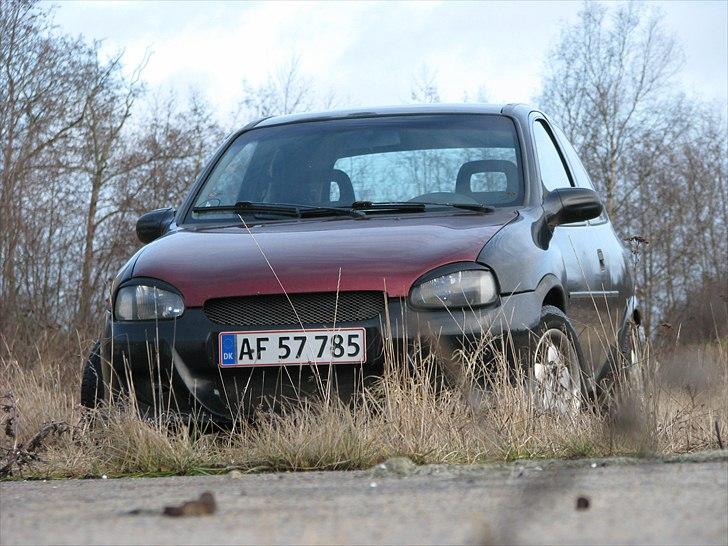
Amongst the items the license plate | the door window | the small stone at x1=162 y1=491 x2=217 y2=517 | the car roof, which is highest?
the car roof

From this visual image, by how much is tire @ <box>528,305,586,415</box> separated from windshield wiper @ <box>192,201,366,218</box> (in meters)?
0.93

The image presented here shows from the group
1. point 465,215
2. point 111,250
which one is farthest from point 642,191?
point 465,215

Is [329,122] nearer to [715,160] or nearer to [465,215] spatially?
[465,215]

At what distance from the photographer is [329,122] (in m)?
6.22

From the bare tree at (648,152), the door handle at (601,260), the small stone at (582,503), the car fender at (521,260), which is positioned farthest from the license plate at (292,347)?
the bare tree at (648,152)

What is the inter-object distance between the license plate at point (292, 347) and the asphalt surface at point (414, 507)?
0.79 meters

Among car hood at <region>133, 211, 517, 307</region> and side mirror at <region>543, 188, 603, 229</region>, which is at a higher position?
side mirror at <region>543, 188, 603, 229</region>

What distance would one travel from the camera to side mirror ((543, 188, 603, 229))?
543cm

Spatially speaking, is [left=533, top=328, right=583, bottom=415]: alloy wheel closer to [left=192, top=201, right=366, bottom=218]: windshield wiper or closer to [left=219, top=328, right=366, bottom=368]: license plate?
[left=219, top=328, right=366, bottom=368]: license plate

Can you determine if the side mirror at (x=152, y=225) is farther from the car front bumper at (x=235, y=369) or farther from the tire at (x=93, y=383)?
the car front bumper at (x=235, y=369)

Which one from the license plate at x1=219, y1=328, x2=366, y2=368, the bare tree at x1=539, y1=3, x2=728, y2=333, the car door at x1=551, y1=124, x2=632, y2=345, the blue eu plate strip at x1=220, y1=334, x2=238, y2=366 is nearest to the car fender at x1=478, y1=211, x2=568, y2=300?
the license plate at x1=219, y1=328, x2=366, y2=368

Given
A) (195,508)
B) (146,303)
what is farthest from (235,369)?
(195,508)

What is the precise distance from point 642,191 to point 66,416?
36.5 metres

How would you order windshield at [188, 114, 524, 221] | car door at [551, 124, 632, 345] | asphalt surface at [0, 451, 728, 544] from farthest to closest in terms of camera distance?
car door at [551, 124, 632, 345] < windshield at [188, 114, 524, 221] < asphalt surface at [0, 451, 728, 544]
